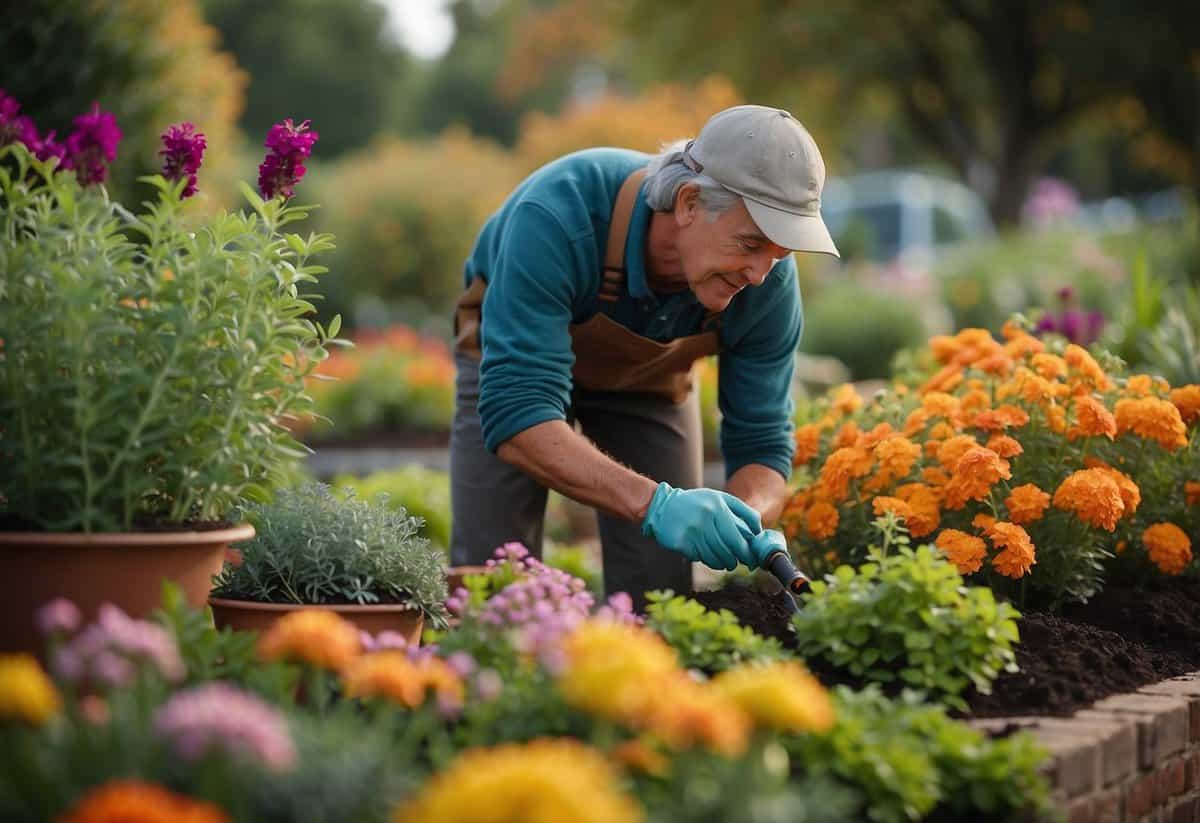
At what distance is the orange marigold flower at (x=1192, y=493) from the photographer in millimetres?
3680

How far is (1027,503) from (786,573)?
0.67m

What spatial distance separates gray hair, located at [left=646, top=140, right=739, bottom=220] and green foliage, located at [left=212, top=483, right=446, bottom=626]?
95 centimetres

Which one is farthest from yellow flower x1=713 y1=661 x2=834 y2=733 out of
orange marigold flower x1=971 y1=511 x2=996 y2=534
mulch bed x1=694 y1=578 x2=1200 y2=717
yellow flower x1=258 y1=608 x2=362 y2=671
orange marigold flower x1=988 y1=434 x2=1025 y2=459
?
orange marigold flower x1=988 y1=434 x2=1025 y2=459

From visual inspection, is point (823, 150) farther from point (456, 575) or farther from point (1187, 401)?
point (456, 575)

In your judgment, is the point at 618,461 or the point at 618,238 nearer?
the point at 618,238

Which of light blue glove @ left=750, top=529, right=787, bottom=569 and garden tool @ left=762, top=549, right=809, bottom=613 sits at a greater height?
light blue glove @ left=750, top=529, right=787, bottom=569

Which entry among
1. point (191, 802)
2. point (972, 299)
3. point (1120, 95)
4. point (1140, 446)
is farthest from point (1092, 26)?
point (191, 802)

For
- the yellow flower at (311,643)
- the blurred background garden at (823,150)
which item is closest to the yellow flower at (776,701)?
the yellow flower at (311,643)

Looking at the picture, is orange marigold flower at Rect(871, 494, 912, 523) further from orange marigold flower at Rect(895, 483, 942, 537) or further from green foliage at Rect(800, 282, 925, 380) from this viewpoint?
green foliage at Rect(800, 282, 925, 380)

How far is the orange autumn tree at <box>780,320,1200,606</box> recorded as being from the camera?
3227mm

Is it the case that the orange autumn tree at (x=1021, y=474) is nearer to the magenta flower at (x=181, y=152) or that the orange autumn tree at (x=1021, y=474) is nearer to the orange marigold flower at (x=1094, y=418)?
the orange marigold flower at (x=1094, y=418)

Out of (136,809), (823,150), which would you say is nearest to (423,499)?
(136,809)

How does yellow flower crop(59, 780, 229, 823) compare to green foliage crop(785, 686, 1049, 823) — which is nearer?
yellow flower crop(59, 780, 229, 823)

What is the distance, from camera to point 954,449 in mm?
3295
